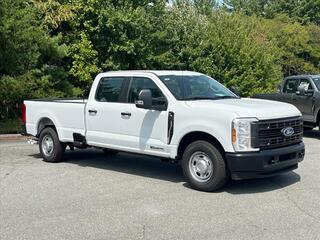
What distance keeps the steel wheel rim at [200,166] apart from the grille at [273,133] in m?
0.80

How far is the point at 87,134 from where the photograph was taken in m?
9.83

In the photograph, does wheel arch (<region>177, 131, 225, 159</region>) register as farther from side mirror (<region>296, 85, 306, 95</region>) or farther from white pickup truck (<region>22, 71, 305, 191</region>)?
side mirror (<region>296, 85, 306, 95</region>)

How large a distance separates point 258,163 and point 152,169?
2.88 metres

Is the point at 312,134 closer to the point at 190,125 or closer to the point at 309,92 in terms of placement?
the point at 309,92

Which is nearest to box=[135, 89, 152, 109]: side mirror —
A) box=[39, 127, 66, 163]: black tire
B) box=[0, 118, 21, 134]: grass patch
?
box=[39, 127, 66, 163]: black tire

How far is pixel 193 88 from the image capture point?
8953mm

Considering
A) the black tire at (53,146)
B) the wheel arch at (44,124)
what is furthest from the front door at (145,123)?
the wheel arch at (44,124)

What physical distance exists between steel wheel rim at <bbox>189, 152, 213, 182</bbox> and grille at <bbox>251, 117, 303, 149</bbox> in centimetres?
80

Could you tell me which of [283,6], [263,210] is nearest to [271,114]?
[263,210]

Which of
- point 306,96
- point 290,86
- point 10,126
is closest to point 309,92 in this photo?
point 306,96

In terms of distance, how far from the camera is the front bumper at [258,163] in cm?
749

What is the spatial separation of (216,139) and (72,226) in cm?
271

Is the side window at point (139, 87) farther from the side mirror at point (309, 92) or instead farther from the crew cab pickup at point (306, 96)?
the side mirror at point (309, 92)

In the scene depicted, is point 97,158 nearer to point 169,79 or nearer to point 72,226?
point 169,79
